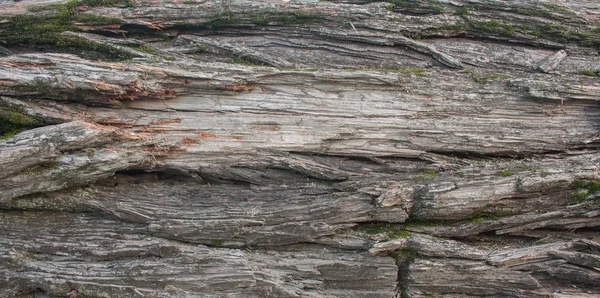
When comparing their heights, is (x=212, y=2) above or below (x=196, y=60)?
above

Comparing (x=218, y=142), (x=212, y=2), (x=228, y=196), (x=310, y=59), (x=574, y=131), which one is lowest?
(x=228, y=196)

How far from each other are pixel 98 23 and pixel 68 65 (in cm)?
482

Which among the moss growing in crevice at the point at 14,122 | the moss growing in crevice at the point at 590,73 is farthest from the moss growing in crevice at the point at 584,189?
the moss growing in crevice at the point at 14,122

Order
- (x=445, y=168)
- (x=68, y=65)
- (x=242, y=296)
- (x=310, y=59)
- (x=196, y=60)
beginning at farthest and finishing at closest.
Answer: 1. (x=310, y=59)
2. (x=196, y=60)
3. (x=445, y=168)
4. (x=68, y=65)
5. (x=242, y=296)

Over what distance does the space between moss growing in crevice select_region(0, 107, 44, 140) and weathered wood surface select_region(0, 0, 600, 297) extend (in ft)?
0.23

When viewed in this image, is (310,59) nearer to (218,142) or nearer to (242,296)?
(218,142)

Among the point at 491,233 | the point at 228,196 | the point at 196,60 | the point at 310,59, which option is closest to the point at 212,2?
the point at 196,60

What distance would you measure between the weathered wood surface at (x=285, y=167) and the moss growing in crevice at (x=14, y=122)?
7cm

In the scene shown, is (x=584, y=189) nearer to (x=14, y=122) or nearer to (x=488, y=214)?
(x=488, y=214)

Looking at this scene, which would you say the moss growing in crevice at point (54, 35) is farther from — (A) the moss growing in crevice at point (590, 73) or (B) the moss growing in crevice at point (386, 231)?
(A) the moss growing in crevice at point (590, 73)

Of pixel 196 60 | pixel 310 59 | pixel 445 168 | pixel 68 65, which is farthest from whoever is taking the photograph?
pixel 310 59

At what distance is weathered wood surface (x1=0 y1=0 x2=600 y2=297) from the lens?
16.7 metres

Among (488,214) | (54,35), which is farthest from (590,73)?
(54,35)

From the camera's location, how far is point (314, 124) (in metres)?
19.6
